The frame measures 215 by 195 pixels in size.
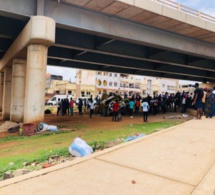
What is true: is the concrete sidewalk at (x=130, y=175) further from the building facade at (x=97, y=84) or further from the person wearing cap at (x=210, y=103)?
the building facade at (x=97, y=84)

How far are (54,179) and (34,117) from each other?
8.94 metres

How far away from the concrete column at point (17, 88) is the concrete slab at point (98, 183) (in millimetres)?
13990

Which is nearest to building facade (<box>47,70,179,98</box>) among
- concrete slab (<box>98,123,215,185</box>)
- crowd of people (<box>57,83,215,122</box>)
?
crowd of people (<box>57,83,215,122</box>)

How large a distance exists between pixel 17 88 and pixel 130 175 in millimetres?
14692

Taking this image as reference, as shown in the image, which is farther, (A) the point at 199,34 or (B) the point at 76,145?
(A) the point at 199,34

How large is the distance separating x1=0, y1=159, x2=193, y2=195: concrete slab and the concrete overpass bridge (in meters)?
8.79

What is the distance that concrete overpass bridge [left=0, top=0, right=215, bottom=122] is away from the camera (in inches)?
454

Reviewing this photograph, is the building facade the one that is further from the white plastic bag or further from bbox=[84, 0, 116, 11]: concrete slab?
the white plastic bag

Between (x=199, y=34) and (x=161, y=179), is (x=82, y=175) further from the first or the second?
(x=199, y=34)

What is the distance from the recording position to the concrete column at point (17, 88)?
16.1m

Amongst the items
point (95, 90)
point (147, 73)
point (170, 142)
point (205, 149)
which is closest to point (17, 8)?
point (170, 142)

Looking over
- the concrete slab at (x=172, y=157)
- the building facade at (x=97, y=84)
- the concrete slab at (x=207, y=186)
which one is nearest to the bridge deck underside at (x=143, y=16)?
the concrete slab at (x=172, y=157)

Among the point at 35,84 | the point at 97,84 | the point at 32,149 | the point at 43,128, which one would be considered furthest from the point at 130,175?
the point at 97,84

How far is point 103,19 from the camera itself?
43.9ft
